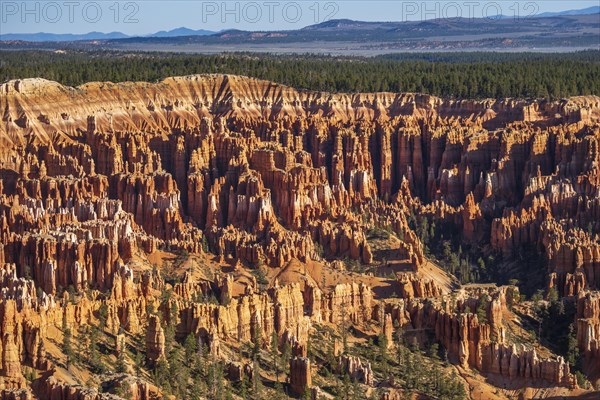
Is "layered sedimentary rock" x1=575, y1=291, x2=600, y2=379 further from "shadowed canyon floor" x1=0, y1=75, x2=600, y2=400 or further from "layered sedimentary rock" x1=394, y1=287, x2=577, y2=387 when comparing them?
"layered sedimentary rock" x1=394, y1=287, x2=577, y2=387

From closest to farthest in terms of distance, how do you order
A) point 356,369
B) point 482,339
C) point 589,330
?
point 356,369, point 482,339, point 589,330

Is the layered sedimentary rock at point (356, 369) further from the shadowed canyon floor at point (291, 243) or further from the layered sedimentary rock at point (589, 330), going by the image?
the layered sedimentary rock at point (589, 330)

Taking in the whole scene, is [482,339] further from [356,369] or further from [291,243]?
[291,243]

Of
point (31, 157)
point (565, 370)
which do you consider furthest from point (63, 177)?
point (565, 370)

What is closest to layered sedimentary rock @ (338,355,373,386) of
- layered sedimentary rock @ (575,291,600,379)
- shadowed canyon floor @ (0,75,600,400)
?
shadowed canyon floor @ (0,75,600,400)

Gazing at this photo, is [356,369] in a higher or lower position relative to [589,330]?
higher

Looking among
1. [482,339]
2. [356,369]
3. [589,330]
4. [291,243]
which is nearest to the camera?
[356,369]

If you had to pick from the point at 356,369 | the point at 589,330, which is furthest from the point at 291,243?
the point at 356,369

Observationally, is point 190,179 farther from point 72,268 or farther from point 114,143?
point 72,268
